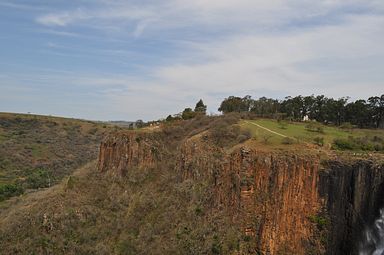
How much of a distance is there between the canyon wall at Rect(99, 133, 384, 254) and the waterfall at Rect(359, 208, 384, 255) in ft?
1.45

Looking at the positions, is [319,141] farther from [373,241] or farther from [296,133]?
[373,241]

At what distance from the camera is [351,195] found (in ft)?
79.3

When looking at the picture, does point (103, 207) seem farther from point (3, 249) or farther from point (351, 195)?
point (351, 195)

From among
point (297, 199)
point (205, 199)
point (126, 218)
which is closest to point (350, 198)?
point (297, 199)

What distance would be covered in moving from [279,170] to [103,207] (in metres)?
15.7

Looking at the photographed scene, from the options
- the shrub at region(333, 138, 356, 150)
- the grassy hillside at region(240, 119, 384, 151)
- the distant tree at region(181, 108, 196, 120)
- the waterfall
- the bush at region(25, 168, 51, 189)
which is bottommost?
the bush at region(25, 168, 51, 189)

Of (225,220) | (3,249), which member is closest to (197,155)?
(225,220)

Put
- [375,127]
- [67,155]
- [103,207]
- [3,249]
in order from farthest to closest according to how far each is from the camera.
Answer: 1. [67,155]
2. [375,127]
3. [103,207]
4. [3,249]

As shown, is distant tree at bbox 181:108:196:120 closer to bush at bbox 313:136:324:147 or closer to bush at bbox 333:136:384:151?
bush at bbox 313:136:324:147

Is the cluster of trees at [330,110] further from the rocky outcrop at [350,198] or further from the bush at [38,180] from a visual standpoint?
the bush at [38,180]

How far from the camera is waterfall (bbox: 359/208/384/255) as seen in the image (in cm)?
2384

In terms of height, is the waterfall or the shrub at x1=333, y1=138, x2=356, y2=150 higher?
the shrub at x1=333, y1=138, x2=356, y2=150

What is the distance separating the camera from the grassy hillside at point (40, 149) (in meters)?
55.8

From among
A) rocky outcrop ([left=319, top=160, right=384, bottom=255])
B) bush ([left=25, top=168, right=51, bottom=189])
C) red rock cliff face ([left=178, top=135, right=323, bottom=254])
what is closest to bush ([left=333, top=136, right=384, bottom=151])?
rocky outcrop ([left=319, top=160, right=384, bottom=255])
